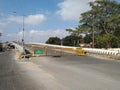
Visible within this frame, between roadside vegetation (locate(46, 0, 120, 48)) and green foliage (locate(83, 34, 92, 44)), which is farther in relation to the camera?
green foliage (locate(83, 34, 92, 44))

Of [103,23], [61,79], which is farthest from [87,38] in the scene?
[61,79]

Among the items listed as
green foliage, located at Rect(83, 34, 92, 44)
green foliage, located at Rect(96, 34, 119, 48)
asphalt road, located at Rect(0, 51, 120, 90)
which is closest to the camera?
asphalt road, located at Rect(0, 51, 120, 90)

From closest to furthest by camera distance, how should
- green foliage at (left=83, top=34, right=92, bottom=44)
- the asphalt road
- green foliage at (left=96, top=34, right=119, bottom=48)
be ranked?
the asphalt road
green foliage at (left=96, top=34, right=119, bottom=48)
green foliage at (left=83, top=34, right=92, bottom=44)

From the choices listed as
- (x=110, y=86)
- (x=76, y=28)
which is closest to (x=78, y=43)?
(x=76, y=28)

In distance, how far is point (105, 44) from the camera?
90250 mm

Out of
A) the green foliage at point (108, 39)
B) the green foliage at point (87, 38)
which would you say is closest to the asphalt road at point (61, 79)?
the green foliage at point (108, 39)

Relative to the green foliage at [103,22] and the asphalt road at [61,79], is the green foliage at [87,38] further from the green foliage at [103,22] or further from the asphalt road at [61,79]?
the asphalt road at [61,79]

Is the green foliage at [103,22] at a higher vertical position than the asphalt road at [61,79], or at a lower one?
higher

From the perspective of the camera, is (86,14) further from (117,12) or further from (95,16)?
(117,12)

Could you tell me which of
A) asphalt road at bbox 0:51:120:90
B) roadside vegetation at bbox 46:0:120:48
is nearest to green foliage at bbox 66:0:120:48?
roadside vegetation at bbox 46:0:120:48

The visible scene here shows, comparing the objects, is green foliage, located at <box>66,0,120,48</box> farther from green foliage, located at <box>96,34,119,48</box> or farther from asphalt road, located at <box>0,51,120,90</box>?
asphalt road, located at <box>0,51,120,90</box>

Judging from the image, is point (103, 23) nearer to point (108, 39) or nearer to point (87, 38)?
point (108, 39)

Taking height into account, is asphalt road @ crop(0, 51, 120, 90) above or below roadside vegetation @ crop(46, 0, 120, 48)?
below

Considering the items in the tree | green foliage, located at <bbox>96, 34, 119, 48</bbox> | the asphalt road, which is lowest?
the asphalt road
